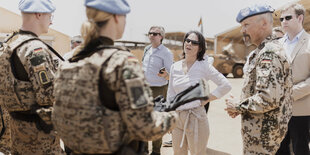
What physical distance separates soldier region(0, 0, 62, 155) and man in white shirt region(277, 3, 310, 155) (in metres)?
2.75

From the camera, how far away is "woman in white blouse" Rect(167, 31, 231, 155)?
3.16 m

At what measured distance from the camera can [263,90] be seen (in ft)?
7.20

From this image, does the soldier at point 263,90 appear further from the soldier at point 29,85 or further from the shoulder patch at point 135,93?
the soldier at point 29,85

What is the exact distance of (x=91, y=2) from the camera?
1547 millimetres

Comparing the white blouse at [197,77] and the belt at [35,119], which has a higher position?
the white blouse at [197,77]

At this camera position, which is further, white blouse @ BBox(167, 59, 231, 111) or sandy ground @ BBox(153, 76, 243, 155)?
sandy ground @ BBox(153, 76, 243, 155)

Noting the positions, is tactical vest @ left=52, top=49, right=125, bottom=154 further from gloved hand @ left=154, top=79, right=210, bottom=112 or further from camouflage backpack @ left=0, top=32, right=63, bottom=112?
camouflage backpack @ left=0, top=32, right=63, bottom=112

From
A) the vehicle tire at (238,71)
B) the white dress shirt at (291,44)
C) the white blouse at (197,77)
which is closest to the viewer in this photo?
the white blouse at (197,77)

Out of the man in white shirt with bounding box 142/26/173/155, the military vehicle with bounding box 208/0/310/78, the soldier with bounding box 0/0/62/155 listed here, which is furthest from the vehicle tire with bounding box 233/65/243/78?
the soldier with bounding box 0/0/62/155

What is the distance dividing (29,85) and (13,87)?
0.15 meters

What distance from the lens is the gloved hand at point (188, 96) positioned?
5.46 feet

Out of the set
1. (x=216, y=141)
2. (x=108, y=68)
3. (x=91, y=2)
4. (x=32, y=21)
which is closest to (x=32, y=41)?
(x=32, y=21)

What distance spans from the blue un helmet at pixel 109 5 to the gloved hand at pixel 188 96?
63 cm

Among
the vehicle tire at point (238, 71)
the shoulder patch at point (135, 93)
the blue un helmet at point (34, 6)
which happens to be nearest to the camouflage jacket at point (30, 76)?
the blue un helmet at point (34, 6)
